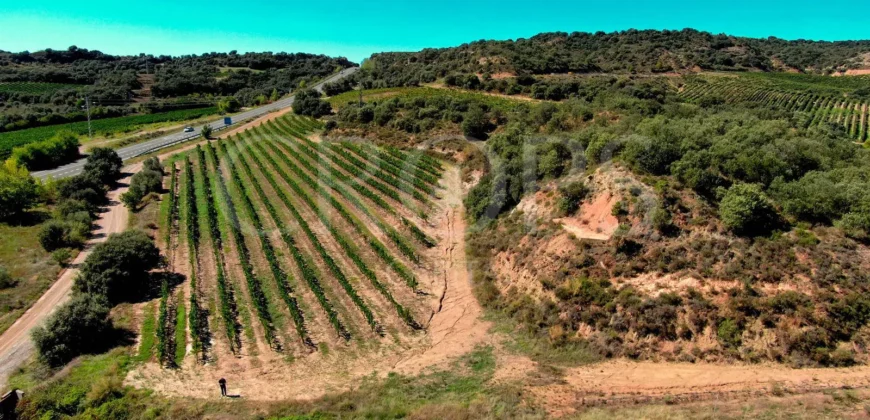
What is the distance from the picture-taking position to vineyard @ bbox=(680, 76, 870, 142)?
51.8m

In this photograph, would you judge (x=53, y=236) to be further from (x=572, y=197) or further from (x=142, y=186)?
(x=572, y=197)

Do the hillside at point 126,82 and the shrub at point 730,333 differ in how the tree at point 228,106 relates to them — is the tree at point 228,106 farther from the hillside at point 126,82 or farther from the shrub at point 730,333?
the shrub at point 730,333

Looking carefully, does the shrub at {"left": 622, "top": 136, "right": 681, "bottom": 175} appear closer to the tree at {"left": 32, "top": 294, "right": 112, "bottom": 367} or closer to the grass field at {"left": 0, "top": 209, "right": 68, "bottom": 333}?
the tree at {"left": 32, "top": 294, "right": 112, "bottom": 367}

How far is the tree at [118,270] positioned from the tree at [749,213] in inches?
1322

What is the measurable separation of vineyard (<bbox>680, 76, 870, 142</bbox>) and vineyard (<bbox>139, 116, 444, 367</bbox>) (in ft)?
139

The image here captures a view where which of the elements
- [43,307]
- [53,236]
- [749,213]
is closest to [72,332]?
[43,307]

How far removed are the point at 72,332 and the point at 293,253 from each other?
1257 cm

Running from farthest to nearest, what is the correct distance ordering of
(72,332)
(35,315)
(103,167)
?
(103,167) < (35,315) < (72,332)

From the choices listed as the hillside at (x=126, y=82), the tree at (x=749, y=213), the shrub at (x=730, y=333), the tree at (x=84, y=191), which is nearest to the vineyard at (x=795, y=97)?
the tree at (x=749, y=213)

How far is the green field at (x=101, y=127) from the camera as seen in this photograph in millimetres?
67688

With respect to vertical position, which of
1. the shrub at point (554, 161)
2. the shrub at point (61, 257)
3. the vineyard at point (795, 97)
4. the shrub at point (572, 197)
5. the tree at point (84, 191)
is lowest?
the shrub at point (61, 257)

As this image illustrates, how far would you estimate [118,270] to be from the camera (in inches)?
1033

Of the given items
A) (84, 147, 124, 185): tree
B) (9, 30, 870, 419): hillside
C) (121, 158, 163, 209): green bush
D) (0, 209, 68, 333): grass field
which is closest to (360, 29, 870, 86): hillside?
(9, 30, 870, 419): hillside

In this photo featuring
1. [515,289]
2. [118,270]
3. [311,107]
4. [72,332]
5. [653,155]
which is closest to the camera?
[72,332]
